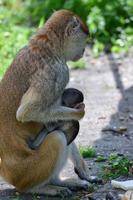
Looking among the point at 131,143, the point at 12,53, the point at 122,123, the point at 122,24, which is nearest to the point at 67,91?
the point at 131,143

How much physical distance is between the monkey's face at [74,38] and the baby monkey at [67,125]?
14.2 inches

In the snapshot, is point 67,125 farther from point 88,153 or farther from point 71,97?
point 88,153

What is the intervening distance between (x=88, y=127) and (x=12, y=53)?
3.05 metres

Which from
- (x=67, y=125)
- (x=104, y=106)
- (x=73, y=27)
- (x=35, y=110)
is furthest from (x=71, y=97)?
(x=104, y=106)

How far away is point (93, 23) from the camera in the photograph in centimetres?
1268

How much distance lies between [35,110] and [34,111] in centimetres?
1

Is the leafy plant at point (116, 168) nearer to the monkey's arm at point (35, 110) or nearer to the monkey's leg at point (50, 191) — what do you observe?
the monkey's leg at point (50, 191)

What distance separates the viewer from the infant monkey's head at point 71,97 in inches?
264

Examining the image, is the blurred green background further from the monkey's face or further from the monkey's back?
the monkey's back

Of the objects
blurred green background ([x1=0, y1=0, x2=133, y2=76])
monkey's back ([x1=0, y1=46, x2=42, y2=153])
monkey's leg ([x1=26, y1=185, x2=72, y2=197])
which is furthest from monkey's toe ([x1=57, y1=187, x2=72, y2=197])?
blurred green background ([x1=0, y1=0, x2=133, y2=76])

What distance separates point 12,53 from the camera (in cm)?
1163

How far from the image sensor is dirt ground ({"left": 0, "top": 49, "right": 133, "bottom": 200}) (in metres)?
7.76

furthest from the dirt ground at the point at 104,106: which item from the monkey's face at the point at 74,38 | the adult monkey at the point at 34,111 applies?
the monkey's face at the point at 74,38

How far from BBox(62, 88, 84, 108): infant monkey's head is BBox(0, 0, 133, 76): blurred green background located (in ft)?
16.1
